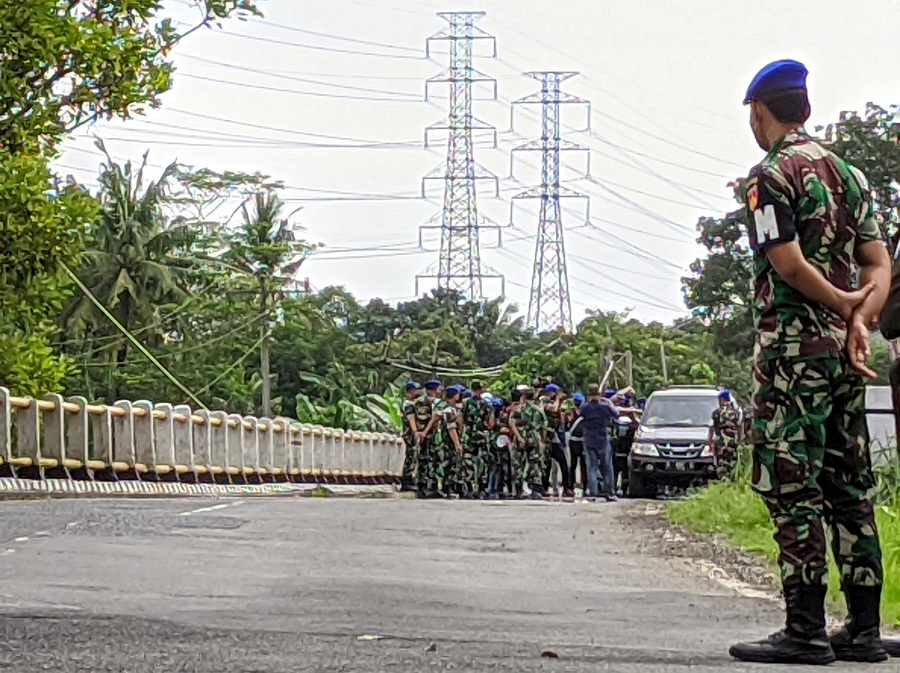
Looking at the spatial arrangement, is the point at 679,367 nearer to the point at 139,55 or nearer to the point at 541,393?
the point at 541,393

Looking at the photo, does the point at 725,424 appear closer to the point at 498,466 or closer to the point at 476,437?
the point at 498,466

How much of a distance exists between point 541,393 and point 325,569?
18.4 metres

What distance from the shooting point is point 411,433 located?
26.8 metres

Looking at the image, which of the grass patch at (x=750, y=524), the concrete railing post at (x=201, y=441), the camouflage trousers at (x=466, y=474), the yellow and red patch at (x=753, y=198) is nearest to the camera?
the yellow and red patch at (x=753, y=198)

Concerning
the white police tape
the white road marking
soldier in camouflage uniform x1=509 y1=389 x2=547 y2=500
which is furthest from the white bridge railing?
the white road marking

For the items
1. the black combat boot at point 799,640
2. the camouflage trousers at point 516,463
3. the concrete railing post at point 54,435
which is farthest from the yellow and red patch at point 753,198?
the camouflage trousers at point 516,463

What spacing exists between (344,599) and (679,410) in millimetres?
21365

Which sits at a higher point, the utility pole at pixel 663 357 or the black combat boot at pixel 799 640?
the utility pole at pixel 663 357

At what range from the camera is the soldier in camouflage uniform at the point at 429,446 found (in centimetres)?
2602

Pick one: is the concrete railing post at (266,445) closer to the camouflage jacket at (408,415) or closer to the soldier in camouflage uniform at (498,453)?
the soldier in camouflage uniform at (498,453)

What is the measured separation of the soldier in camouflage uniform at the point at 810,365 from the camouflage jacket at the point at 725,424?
20.4 meters

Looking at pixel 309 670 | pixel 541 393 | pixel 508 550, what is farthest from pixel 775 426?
pixel 541 393

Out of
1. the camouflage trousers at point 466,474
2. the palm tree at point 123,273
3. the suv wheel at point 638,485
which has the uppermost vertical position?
the palm tree at point 123,273

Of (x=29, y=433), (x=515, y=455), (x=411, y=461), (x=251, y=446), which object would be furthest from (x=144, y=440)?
(x=251, y=446)
